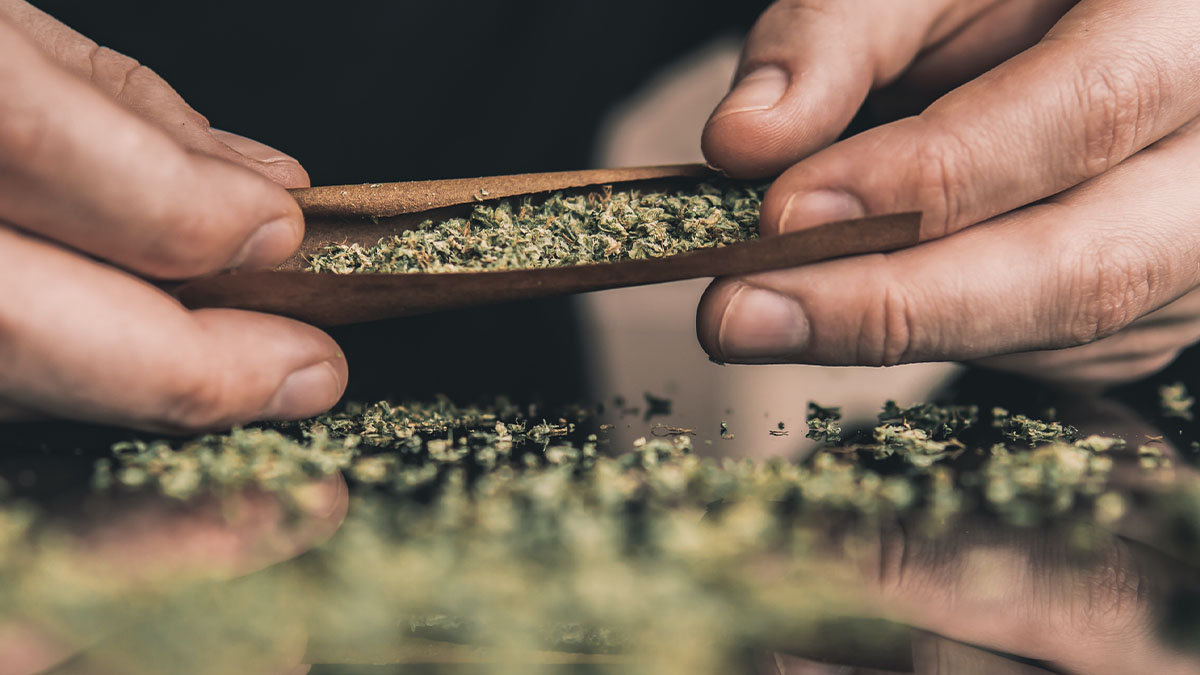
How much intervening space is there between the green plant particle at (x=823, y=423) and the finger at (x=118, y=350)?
0.55 meters

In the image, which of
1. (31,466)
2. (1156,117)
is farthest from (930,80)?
(31,466)

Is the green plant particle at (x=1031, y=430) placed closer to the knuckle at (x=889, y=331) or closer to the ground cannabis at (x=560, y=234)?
the knuckle at (x=889, y=331)

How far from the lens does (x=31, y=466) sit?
78cm

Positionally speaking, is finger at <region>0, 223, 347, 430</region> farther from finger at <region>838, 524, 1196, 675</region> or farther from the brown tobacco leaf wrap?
finger at <region>838, 524, 1196, 675</region>

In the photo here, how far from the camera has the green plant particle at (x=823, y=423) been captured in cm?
90

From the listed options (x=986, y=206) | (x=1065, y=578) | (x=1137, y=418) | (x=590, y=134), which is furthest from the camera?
(x=590, y=134)

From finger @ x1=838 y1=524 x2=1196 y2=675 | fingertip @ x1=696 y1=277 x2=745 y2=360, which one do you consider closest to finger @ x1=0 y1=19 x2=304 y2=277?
fingertip @ x1=696 y1=277 x2=745 y2=360

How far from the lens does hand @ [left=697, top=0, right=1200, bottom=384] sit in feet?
2.72

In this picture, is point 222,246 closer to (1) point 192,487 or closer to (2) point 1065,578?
(1) point 192,487

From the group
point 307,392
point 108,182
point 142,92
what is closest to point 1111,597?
point 307,392

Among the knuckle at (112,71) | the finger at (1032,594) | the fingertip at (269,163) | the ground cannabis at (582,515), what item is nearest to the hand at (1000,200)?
the ground cannabis at (582,515)

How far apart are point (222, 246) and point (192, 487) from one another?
0.71 feet

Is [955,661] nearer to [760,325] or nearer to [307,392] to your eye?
[760,325]

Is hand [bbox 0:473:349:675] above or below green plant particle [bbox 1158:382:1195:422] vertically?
below
